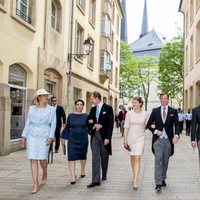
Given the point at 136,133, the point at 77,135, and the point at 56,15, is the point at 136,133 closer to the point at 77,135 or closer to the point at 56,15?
the point at 77,135

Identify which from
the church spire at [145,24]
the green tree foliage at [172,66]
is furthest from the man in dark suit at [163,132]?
the church spire at [145,24]

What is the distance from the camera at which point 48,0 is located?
15.7 m

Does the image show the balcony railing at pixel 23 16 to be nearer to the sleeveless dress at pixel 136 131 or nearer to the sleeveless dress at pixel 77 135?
the sleeveless dress at pixel 77 135

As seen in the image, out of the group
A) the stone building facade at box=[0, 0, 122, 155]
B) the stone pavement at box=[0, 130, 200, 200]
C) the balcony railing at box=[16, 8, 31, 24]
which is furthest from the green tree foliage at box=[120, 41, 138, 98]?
the stone pavement at box=[0, 130, 200, 200]

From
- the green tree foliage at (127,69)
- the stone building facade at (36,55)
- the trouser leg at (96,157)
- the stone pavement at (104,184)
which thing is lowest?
the stone pavement at (104,184)

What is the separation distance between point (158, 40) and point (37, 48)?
79.9 m

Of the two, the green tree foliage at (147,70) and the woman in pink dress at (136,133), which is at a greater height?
the green tree foliage at (147,70)

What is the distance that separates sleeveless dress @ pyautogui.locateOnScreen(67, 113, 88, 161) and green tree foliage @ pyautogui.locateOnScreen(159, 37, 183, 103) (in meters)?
38.5

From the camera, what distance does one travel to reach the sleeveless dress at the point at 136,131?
24.3 feet

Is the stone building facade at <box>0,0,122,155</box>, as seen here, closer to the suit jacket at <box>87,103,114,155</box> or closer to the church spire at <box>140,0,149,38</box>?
the suit jacket at <box>87,103,114,155</box>

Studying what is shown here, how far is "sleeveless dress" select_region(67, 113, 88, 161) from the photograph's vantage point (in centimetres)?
793

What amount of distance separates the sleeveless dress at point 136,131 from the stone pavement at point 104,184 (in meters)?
0.76

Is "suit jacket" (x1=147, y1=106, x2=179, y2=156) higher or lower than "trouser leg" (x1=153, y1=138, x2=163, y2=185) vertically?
higher

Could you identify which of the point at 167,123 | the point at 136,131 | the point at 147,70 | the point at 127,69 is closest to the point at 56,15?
the point at 136,131
